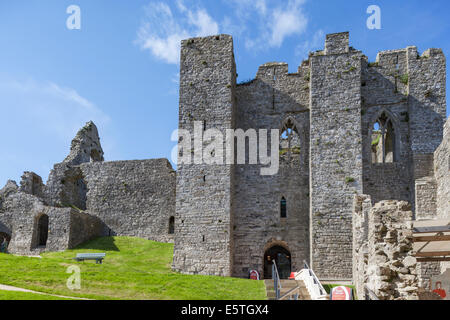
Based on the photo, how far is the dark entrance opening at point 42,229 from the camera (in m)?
26.4

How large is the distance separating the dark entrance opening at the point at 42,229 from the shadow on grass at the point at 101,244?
3.21m

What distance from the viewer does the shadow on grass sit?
23.9 meters

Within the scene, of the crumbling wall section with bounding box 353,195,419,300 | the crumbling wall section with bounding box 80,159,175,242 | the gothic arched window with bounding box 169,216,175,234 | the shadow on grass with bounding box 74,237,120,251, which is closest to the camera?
the crumbling wall section with bounding box 353,195,419,300

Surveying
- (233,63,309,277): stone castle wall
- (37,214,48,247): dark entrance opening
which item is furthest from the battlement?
(37,214,48,247): dark entrance opening

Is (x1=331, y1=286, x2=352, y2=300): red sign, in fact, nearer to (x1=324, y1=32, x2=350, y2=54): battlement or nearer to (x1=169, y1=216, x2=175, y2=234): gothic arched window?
(x1=324, y1=32, x2=350, y2=54): battlement

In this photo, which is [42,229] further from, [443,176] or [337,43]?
[443,176]

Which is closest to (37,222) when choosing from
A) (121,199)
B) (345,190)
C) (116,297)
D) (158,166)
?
(121,199)

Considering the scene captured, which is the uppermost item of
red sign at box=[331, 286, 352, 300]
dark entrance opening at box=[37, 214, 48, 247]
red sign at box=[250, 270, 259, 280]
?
dark entrance opening at box=[37, 214, 48, 247]

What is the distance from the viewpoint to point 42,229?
26812 millimetres

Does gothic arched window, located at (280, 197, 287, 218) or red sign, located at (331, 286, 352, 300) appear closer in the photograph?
red sign, located at (331, 286, 352, 300)

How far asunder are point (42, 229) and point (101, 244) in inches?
180

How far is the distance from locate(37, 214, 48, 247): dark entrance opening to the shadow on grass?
10.5 feet

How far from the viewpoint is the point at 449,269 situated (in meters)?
16.4

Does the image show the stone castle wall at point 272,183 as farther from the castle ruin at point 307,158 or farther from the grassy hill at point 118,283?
the grassy hill at point 118,283
